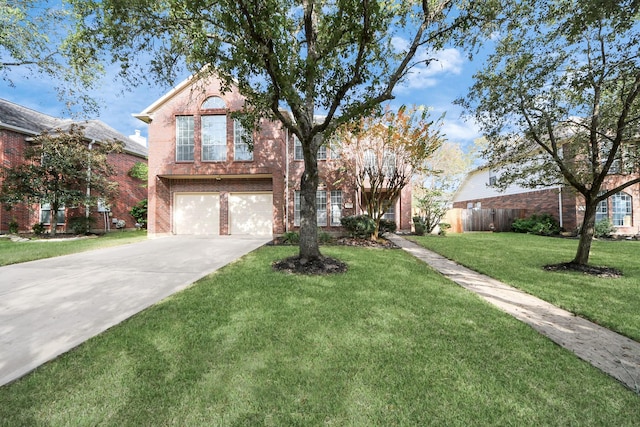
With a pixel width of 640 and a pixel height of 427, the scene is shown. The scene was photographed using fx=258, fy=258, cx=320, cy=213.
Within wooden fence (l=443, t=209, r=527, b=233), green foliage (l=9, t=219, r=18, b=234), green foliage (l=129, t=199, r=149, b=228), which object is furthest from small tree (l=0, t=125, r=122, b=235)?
wooden fence (l=443, t=209, r=527, b=233)

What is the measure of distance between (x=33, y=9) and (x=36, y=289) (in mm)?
10773

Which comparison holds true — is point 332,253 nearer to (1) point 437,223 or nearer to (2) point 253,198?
(2) point 253,198

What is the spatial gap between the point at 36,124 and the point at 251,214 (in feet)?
47.3

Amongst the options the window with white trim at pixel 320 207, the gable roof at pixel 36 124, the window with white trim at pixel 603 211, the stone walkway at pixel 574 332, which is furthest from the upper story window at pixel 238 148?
the window with white trim at pixel 603 211

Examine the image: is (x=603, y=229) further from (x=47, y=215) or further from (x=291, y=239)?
(x=47, y=215)

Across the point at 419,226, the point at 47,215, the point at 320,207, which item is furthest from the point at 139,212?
the point at 419,226

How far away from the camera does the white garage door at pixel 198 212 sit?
1356cm

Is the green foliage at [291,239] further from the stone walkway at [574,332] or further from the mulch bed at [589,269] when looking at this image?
the mulch bed at [589,269]

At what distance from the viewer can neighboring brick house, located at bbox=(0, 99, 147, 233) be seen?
13.5 m

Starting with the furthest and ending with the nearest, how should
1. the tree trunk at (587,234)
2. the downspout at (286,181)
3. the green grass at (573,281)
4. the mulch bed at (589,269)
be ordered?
the downspout at (286,181), the tree trunk at (587,234), the mulch bed at (589,269), the green grass at (573,281)

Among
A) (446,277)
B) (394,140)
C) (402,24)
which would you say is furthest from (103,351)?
(394,140)

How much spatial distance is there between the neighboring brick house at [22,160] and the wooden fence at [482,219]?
21322 mm

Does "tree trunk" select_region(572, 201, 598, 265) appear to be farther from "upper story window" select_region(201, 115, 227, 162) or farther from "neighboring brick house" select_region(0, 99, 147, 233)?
"neighboring brick house" select_region(0, 99, 147, 233)

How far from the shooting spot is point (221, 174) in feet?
41.0
